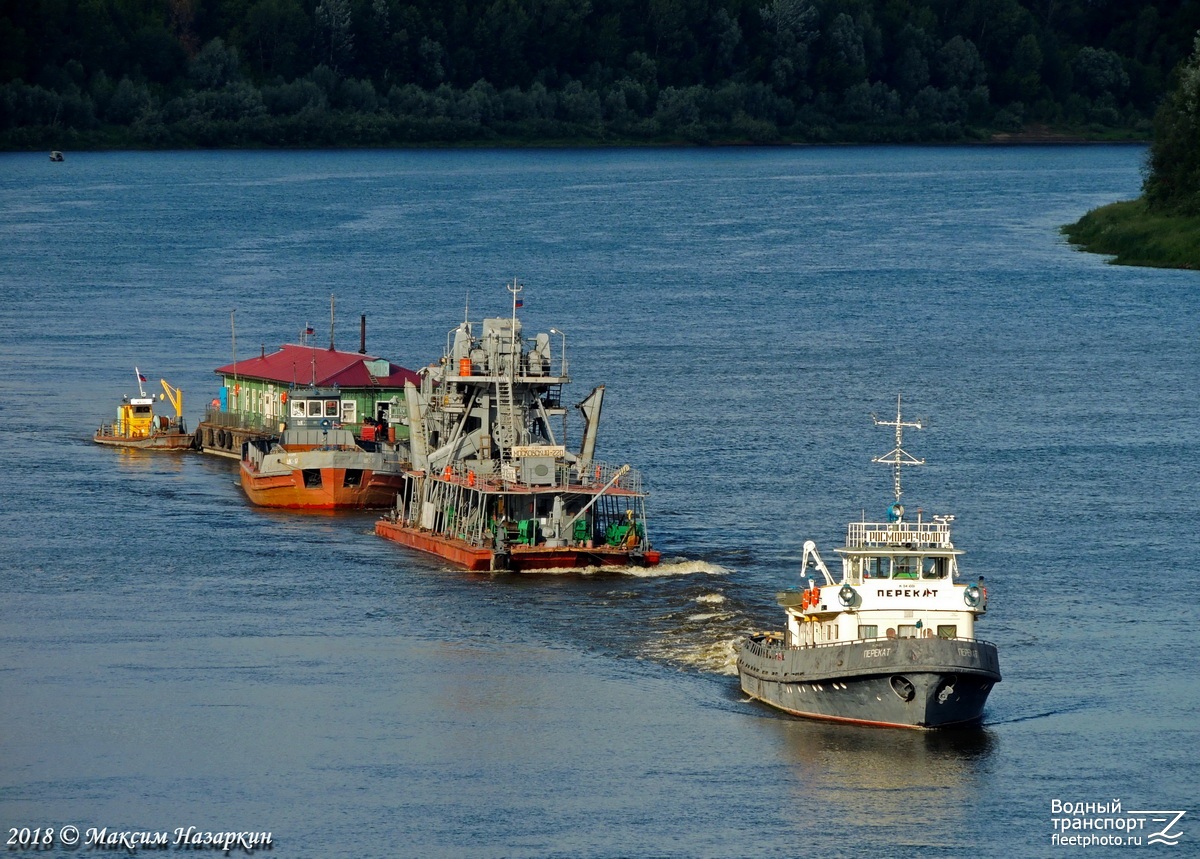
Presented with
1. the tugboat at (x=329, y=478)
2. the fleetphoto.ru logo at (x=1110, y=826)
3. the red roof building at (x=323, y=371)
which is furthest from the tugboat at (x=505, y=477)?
the fleetphoto.ru logo at (x=1110, y=826)

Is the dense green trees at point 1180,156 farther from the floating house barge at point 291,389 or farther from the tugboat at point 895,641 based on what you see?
the tugboat at point 895,641

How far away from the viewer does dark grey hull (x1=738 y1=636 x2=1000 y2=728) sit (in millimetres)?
60406

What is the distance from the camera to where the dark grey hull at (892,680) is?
60406 mm

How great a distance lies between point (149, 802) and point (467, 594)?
78.2 feet

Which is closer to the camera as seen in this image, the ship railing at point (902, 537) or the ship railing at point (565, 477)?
the ship railing at point (902, 537)

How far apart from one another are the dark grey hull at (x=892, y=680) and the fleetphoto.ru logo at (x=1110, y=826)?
188 inches

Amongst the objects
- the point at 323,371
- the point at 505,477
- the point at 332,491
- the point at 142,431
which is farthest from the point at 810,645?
the point at 142,431

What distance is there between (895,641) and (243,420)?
204 feet

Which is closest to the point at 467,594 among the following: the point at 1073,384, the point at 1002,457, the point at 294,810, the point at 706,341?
the point at 294,810

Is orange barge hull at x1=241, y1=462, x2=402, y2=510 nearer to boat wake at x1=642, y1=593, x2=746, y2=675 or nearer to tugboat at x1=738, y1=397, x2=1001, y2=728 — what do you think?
boat wake at x1=642, y1=593, x2=746, y2=675

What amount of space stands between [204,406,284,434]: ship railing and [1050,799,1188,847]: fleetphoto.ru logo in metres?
63.6

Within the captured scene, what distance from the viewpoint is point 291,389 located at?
356ft

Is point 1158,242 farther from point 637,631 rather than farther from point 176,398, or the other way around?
point 637,631

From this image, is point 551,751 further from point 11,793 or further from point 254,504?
point 254,504
